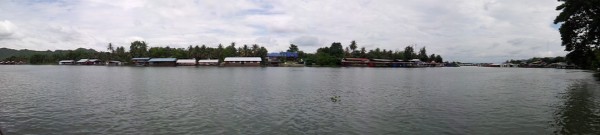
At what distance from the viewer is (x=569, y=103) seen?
30250mm

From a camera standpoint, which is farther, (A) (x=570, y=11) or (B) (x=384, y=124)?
(A) (x=570, y=11)

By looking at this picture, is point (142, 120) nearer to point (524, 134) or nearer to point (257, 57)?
point (524, 134)

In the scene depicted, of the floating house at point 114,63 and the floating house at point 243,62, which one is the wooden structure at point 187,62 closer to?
the floating house at point 243,62

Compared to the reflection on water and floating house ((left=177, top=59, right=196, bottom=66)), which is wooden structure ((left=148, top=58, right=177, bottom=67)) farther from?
the reflection on water

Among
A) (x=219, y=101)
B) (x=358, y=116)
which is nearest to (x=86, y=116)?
(x=219, y=101)

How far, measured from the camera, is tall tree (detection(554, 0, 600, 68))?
53156 millimetres

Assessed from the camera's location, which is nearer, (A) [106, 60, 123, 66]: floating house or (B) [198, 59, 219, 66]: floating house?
(B) [198, 59, 219, 66]: floating house

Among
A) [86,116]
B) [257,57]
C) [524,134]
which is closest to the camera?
[524,134]

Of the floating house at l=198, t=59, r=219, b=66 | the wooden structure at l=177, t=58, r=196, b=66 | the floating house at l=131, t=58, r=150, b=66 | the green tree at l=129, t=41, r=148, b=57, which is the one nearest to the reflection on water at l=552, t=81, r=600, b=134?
the floating house at l=198, t=59, r=219, b=66

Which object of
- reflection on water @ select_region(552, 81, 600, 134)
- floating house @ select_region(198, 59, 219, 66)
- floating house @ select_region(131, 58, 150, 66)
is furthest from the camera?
floating house @ select_region(131, 58, 150, 66)

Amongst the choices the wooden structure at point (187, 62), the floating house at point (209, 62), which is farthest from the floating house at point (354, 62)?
the wooden structure at point (187, 62)

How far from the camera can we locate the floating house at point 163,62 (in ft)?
576

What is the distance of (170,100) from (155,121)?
10044 mm

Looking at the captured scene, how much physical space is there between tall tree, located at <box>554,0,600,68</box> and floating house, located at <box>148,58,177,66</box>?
14598cm
